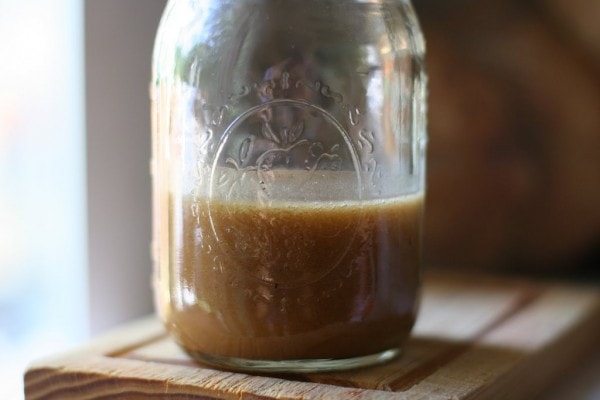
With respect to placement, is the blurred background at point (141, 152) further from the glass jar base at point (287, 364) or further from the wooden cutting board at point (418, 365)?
the glass jar base at point (287, 364)

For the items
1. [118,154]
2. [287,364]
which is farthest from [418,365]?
[118,154]

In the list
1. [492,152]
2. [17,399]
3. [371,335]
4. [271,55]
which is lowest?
[17,399]

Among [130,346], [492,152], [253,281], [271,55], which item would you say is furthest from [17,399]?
[492,152]

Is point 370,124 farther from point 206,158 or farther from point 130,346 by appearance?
point 130,346

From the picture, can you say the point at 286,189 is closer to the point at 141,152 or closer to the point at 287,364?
the point at 287,364

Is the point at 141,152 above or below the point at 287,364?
above

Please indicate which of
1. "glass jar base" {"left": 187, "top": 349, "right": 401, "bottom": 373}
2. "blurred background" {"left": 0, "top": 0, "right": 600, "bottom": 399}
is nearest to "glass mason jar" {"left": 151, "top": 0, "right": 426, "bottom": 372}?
"glass jar base" {"left": 187, "top": 349, "right": 401, "bottom": 373}

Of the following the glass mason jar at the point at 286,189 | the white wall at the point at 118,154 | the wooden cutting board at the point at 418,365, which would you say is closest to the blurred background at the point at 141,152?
the white wall at the point at 118,154
